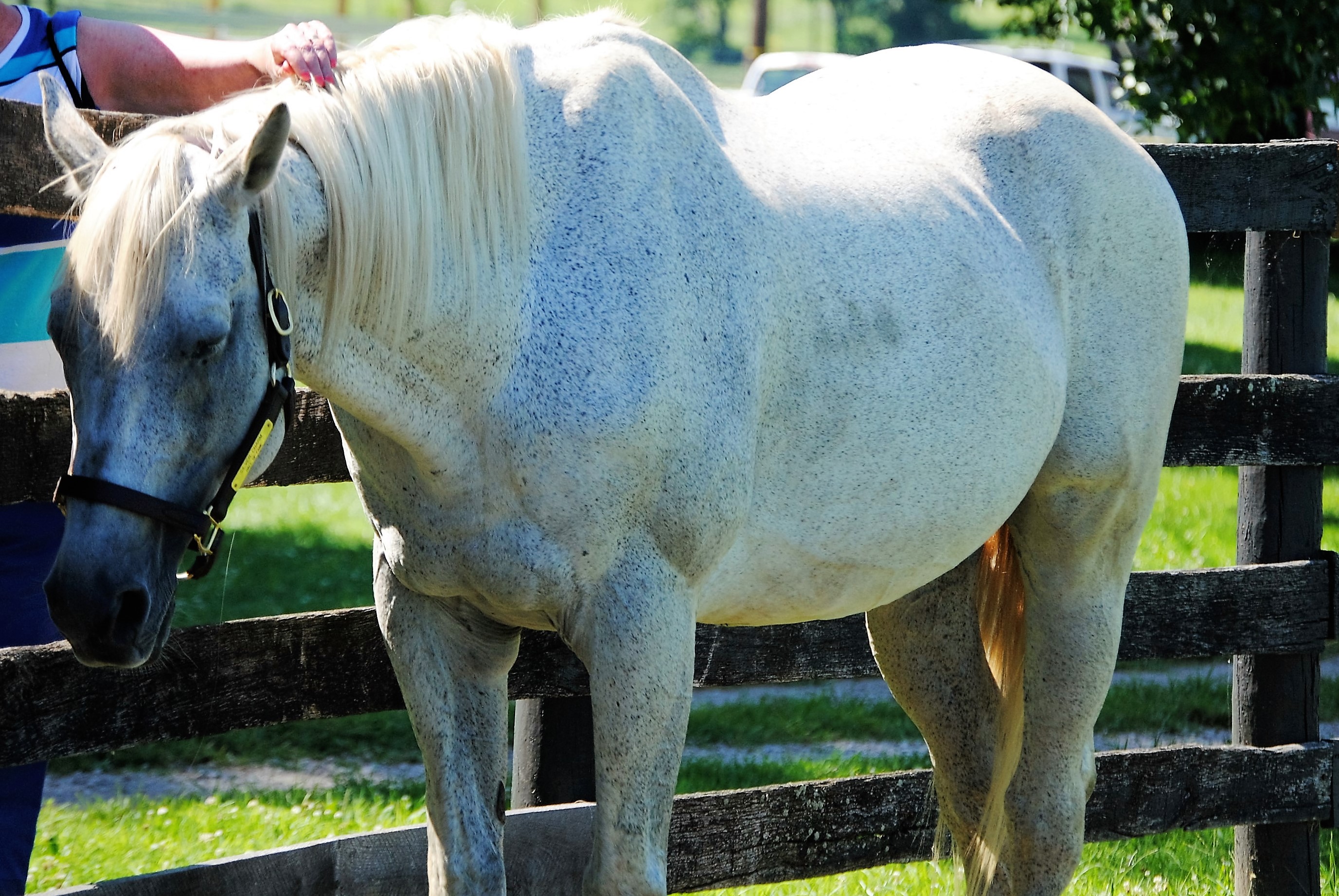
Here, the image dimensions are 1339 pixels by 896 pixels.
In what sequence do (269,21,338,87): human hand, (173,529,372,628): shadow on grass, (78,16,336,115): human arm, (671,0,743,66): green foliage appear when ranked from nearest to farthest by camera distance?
1. (269,21,338,87): human hand
2. (78,16,336,115): human arm
3. (173,529,372,628): shadow on grass
4. (671,0,743,66): green foliage

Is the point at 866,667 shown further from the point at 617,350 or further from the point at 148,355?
the point at 148,355

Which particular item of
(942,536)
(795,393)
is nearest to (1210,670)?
(942,536)

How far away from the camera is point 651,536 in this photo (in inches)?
77.5

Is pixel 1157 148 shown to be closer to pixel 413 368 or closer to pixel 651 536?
pixel 651 536

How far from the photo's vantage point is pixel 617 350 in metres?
1.90

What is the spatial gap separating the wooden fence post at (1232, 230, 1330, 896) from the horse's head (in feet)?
8.64

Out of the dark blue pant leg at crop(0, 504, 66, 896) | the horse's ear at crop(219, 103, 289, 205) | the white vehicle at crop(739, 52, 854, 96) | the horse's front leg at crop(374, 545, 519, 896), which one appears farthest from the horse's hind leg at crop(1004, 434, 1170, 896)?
the white vehicle at crop(739, 52, 854, 96)

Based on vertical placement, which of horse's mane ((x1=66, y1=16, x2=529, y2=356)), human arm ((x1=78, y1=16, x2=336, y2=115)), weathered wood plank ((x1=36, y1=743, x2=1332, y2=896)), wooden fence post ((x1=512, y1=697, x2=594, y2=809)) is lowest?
weathered wood plank ((x1=36, y1=743, x2=1332, y2=896))

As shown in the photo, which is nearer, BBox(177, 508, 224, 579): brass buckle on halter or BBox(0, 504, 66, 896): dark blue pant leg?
BBox(177, 508, 224, 579): brass buckle on halter

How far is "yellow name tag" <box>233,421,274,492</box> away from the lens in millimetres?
1684

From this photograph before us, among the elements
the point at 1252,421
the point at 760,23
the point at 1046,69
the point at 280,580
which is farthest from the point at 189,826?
the point at 760,23

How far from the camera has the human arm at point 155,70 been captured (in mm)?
2297

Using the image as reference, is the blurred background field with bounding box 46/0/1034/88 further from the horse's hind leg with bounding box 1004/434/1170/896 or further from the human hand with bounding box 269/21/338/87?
the human hand with bounding box 269/21/338/87

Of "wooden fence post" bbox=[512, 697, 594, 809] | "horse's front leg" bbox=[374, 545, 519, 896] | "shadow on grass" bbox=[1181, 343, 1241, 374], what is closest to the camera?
"horse's front leg" bbox=[374, 545, 519, 896]
